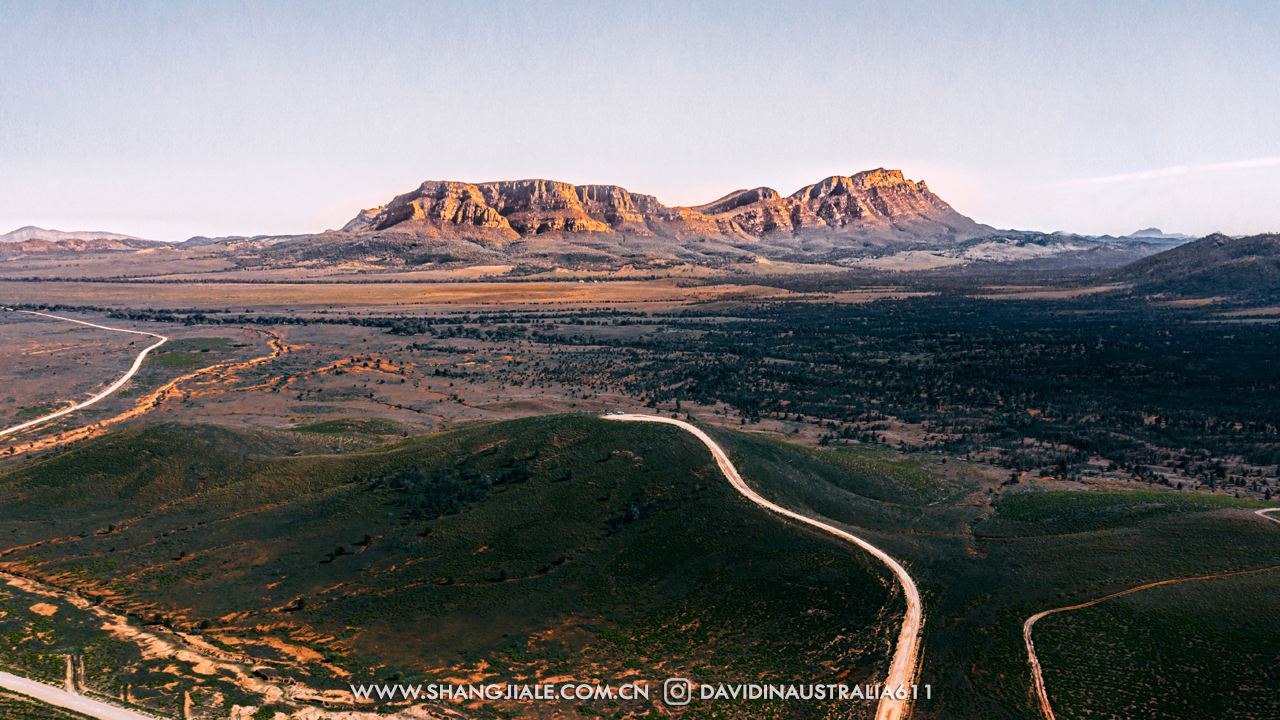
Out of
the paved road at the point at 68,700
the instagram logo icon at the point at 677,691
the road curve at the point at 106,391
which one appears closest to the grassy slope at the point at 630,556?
the instagram logo icon at the point at 677,691

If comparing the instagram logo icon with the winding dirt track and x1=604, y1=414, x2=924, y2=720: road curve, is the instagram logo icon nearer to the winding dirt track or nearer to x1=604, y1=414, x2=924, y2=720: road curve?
x1=604, y1=414, x2=924, y2=720: road curve

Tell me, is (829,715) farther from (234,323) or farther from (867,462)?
(234,323)

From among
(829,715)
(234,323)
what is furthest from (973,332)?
(234,323)

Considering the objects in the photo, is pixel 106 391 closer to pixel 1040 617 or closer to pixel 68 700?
pixel 68 700

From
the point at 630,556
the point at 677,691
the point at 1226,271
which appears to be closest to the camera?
the point at 677,691

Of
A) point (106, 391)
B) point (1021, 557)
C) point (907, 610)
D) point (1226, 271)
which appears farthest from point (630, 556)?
point (1226, 271)
